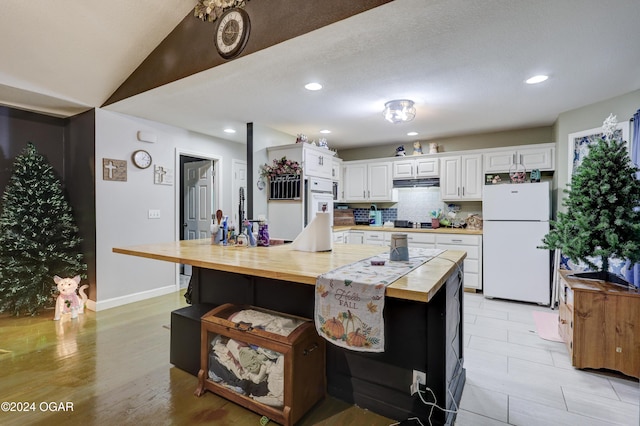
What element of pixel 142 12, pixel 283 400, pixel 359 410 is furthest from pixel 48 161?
pixel 359 410

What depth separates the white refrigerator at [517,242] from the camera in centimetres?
383

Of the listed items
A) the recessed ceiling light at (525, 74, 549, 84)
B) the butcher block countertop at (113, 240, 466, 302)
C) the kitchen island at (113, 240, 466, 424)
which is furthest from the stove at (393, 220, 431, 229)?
the kitchen island at (113, 240, 466, 424)

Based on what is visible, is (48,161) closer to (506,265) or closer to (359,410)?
(359,410)

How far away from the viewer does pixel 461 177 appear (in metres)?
4.82

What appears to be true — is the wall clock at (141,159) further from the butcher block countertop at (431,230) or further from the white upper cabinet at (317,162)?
the butcher block countertop at (431,230)

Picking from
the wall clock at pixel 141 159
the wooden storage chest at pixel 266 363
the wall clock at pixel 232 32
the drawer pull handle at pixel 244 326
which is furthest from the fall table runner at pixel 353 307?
the wall clock at pixel 141 159

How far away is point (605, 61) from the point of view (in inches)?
98.3

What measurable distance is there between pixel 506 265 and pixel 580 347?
1775mm

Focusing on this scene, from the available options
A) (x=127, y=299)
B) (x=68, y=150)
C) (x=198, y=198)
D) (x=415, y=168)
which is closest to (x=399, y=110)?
(x=415, y=168)

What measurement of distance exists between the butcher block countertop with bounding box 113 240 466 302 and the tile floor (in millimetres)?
912

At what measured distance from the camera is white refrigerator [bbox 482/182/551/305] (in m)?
3.83

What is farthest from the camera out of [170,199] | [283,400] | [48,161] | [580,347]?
[170,199]

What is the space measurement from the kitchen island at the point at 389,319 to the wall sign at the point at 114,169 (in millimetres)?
2045

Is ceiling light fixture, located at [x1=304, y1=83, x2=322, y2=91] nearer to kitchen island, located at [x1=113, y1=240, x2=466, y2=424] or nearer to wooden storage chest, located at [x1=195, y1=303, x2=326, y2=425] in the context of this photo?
kitchen island, located at [x1=113, y1=240, x2=466, y2=424]
